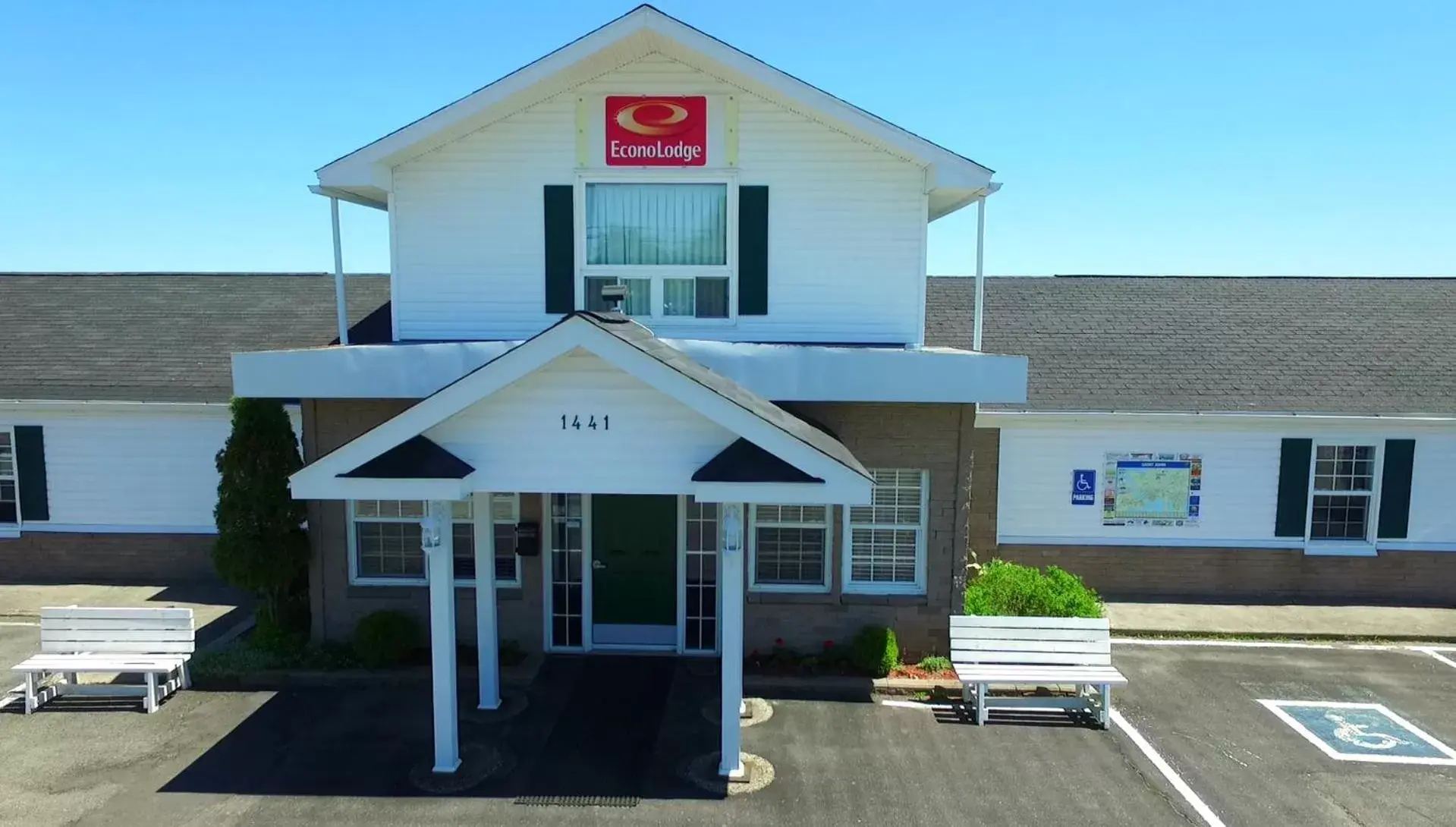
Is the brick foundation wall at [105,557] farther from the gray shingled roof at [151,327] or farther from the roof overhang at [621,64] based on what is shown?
the roof overhang at [621,64]

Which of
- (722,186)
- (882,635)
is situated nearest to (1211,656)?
(882,635)

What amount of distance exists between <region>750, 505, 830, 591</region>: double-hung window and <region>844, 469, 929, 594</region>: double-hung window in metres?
0.33

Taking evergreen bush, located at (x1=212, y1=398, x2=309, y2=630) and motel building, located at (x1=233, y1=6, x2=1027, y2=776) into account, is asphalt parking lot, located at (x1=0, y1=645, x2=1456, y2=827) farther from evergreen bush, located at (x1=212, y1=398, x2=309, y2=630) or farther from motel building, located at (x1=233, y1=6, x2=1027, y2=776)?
evergreen bush, located at (x1=212, y1=398, x2=309, y2=630)

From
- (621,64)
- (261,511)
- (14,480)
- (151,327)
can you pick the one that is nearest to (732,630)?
(261,511)

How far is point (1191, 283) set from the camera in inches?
695

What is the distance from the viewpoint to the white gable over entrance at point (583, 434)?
7.06 m

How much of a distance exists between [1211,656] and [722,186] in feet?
28.2

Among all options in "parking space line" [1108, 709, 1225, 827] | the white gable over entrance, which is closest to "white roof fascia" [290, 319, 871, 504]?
the white gable over entrance

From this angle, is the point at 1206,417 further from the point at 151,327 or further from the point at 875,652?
the point at 151,327

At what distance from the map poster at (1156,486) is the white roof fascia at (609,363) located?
7.92 m

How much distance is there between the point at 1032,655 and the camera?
880 cm

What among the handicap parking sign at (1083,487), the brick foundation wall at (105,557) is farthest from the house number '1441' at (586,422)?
the brick foundation wall at (105,557)

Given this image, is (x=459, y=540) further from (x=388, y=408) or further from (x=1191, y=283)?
(x=1191, y=283)

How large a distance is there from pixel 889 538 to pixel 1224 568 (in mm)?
6710
